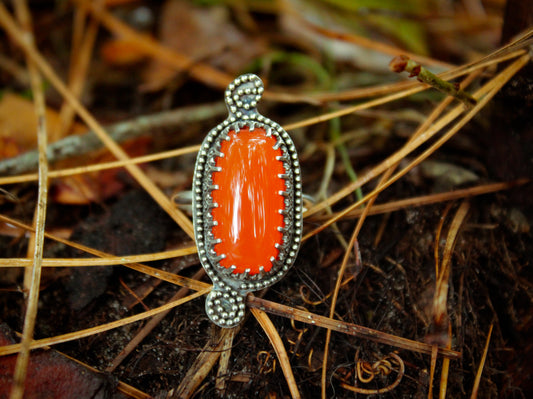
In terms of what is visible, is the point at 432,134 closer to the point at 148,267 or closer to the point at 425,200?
the point at 425,200

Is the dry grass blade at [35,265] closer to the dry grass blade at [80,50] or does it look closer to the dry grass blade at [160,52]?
the dry grass blade at [80,50]

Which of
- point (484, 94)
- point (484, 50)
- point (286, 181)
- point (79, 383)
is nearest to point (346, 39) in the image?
point (484, 94)

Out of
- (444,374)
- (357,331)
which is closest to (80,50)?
(357,331)

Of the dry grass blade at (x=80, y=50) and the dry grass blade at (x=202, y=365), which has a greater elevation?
the dry grass blade at (x=80, y=50)

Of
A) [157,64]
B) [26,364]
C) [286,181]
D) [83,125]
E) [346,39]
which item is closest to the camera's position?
[26,364]

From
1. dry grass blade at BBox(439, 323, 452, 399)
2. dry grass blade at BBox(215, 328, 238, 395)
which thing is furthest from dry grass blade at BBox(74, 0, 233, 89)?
dry grass blade at BBox(439, 323, 452, 399)

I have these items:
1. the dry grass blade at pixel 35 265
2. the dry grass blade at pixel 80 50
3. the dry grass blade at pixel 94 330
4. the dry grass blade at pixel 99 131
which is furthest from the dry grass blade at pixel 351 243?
the dry grass blade at pixel 80 50

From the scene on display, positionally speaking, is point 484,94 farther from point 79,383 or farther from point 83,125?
point 83,125
